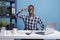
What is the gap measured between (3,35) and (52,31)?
950mm

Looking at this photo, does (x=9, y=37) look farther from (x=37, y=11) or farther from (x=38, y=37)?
(x=37, y=11)

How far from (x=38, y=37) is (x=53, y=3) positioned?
204 centimetres

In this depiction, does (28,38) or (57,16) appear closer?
(28,38)

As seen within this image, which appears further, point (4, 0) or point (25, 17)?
point (4, 0)

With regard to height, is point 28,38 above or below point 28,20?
below

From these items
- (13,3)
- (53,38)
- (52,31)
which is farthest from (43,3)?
(53,38)

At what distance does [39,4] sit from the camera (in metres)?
4.42

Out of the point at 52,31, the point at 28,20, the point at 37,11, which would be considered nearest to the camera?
the point at 52,31

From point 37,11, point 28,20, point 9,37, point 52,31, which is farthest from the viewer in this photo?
point 37,11

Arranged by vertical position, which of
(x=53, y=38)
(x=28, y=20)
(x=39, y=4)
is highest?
(x=39, y=4)

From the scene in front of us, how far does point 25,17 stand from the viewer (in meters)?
3.83

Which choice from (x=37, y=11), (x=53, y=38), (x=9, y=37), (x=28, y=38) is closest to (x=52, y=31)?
(x=53, y=38)

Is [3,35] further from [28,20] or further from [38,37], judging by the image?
[28,20]

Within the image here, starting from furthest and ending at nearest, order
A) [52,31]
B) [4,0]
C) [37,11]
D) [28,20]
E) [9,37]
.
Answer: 1. [37,11]
2. [4,0]
3. [28,20]
4. [52,31]
5. [9,37]
